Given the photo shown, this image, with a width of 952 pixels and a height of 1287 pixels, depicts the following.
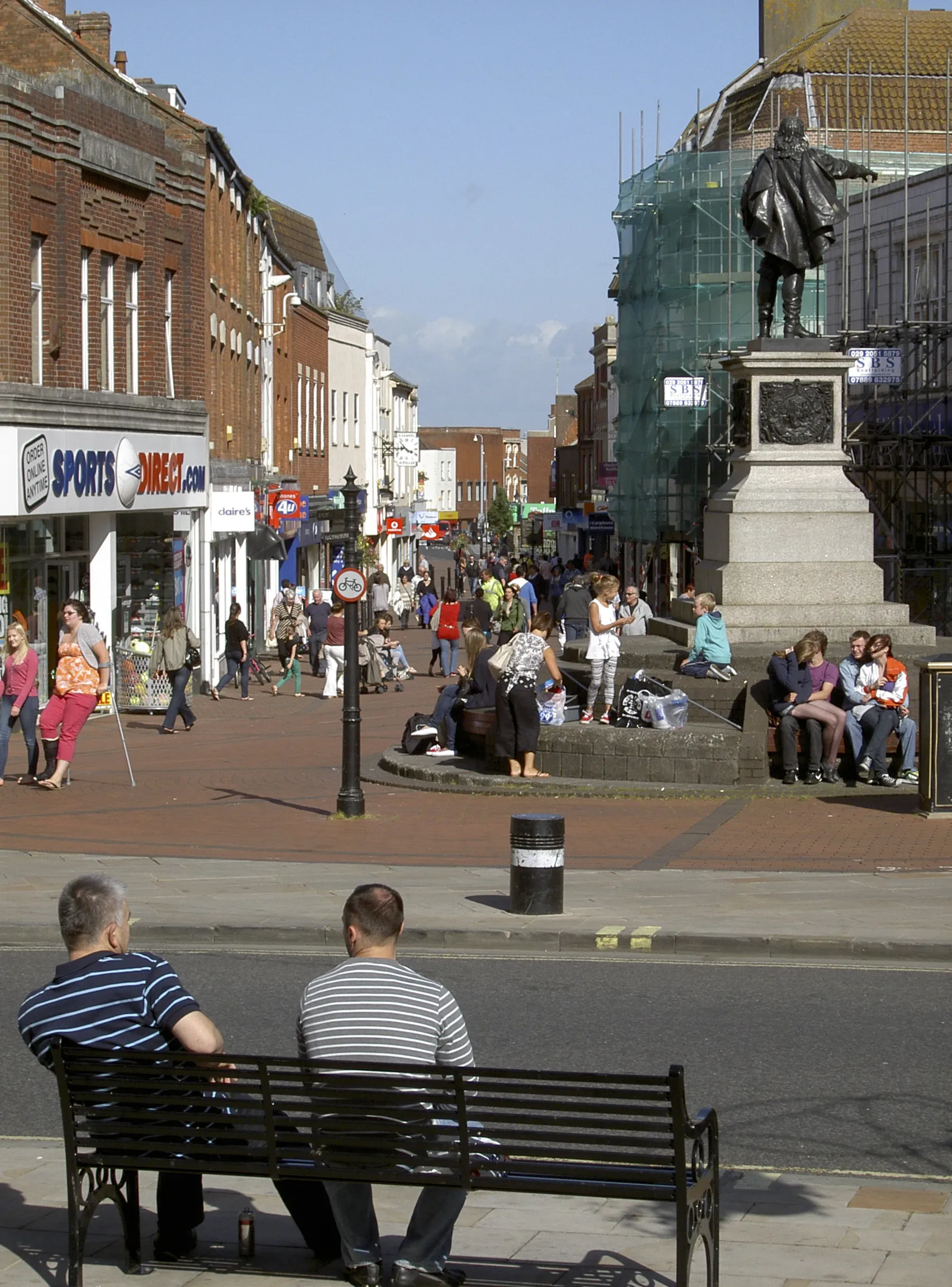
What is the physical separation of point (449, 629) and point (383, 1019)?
1093 inches

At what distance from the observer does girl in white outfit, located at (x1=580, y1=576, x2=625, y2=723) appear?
18594mm

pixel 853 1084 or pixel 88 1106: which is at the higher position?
pixel 88 1106

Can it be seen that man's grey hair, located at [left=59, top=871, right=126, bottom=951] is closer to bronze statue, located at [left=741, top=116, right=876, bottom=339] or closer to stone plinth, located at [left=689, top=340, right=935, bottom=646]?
stone plinth, located at [left=689, top=340, right=935, bottom=646]

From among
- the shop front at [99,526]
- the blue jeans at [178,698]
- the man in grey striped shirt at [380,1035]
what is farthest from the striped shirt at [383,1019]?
the blue jeans at [178,698]

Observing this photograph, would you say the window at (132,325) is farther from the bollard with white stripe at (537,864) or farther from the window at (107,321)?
the bollard with white stripe at (537,864)

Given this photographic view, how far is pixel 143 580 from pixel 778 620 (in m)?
12.3

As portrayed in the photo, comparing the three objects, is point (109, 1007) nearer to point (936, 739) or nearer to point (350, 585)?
point (936, 739)

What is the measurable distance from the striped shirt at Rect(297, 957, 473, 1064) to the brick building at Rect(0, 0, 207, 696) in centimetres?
1789

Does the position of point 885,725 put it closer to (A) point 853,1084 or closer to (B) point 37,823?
(B) point 37,823

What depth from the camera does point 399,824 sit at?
1577cm

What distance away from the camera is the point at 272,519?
4200 centimetres

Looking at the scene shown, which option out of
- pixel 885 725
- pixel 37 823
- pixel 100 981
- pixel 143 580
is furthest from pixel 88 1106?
pixel 143 580

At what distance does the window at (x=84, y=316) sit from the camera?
25656mm

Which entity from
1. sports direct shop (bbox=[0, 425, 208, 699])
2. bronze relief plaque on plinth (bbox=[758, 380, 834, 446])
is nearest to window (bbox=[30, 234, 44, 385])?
sports direct shop (bbox=[0, 425, 208, 699])
